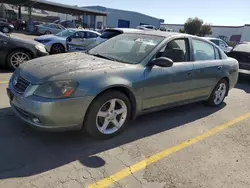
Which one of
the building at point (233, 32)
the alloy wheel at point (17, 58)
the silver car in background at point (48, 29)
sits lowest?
the alloy wheel at point (17, 58)

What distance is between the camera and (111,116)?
372 centimetres

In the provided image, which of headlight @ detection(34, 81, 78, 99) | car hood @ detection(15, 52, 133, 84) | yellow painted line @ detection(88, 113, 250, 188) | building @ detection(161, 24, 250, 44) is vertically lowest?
yellow painted line @ detection(88, 113, 250, 188)

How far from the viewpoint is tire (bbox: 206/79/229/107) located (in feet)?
18.5

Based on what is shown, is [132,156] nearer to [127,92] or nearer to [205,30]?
[127,92]

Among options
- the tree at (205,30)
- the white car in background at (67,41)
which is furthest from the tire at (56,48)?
the tree at (205,30)

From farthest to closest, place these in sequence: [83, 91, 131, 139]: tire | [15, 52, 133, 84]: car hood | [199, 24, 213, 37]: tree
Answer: [199, 24, 213, 37]: tree
[83, 91, 131, 139]: tire
[15, 52, 133, 84]: car hood

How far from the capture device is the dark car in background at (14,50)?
727 cm

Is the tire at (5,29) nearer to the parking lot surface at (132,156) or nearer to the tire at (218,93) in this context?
the parking lot surface at (132,156)

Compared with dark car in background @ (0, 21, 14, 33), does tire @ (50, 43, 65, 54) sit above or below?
below

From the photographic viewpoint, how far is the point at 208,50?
5363mm

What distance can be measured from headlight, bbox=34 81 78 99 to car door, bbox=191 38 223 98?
100 inches

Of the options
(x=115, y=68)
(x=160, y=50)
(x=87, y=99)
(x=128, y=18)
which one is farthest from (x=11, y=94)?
(x=128, y=18)

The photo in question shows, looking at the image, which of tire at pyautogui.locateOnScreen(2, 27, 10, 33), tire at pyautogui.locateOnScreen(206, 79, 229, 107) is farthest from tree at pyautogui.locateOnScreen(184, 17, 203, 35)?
tire at pyautogui.locateOnScreen(206, 79, 229, 107)

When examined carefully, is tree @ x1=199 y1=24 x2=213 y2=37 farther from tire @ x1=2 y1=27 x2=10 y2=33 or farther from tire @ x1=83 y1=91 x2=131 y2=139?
tire @ x1=83 y1=91 x2=131 y2=139
